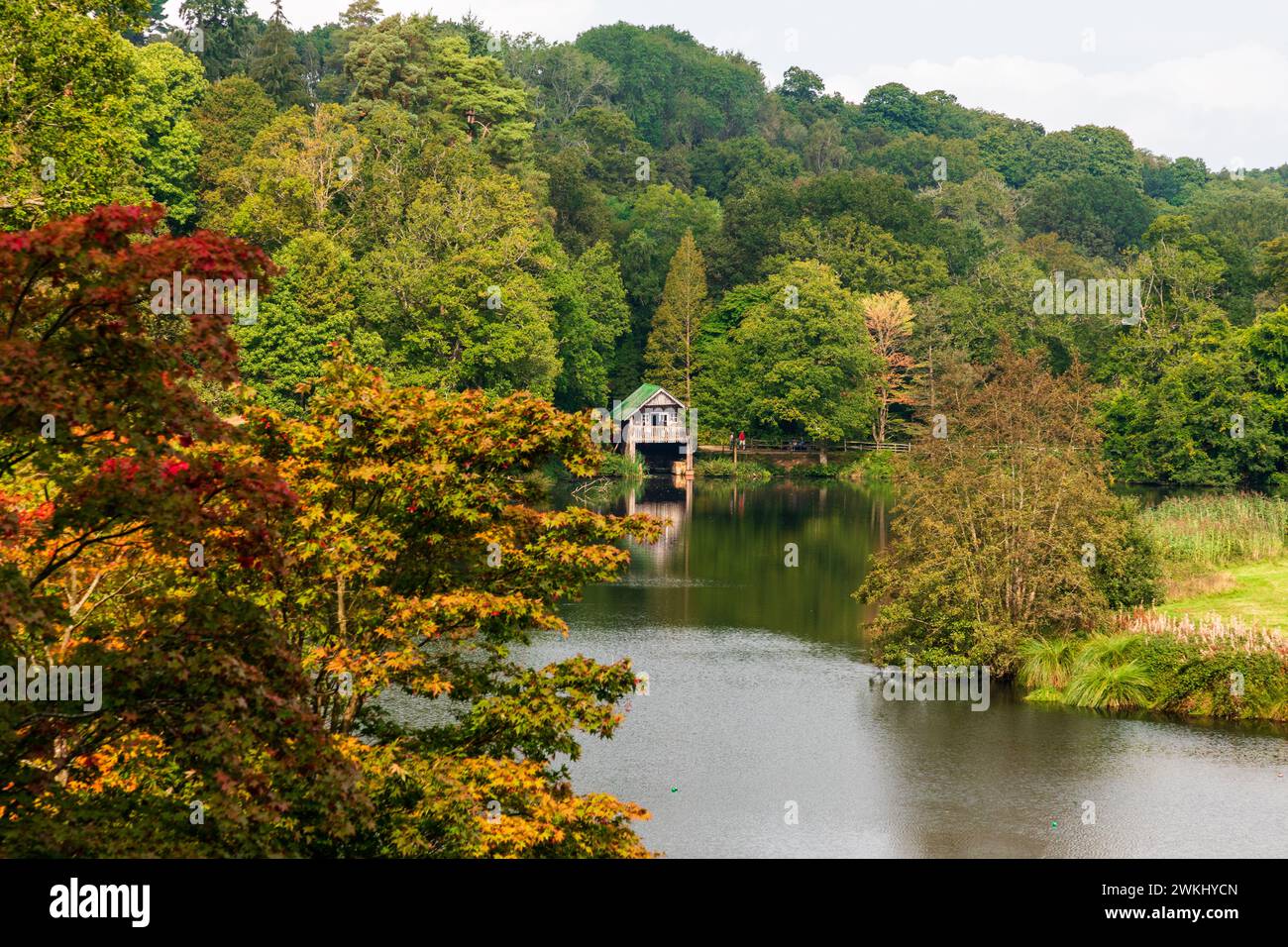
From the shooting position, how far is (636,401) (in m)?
81.7

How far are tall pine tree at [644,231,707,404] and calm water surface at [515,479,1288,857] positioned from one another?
47.6 m

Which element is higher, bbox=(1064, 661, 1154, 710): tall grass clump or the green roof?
the green roof

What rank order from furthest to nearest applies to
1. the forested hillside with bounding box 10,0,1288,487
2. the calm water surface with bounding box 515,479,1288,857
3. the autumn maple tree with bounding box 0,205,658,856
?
the forested hillside with bounding box 10,0,1288,487, the calm water surface with bounding box 515,479,1288,857, the autumn maple tree with bounding box 0,205,658,856

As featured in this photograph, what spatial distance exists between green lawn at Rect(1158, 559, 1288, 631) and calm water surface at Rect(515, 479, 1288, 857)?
5692 mm

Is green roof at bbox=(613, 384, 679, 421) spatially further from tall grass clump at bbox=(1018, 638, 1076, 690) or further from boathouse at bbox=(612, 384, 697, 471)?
tall grass clump at bbox=(1018, 638, 1076, 690)

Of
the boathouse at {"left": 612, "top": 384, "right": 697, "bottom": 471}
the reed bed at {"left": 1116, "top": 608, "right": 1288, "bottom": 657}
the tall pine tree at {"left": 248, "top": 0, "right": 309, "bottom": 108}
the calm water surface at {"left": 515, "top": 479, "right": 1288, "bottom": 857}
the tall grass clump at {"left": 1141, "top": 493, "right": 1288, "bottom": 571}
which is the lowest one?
the calm water surface at {"left": 515, "top": 479, "right": 1288, "bottom": 857}

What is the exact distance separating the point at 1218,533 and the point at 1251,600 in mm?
7393

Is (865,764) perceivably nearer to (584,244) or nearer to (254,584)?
(254,584)

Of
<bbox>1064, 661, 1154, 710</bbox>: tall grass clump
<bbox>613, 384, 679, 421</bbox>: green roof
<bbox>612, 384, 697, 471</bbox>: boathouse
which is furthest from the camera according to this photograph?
<bbox>612, 384, 697, 471</bbox>: boathouse

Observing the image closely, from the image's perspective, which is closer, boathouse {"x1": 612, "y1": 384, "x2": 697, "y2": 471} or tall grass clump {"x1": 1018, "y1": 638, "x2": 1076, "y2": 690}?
tall grass clump {"x1": 1018, "y1": 638, "x2": 1076, "y2": 690}

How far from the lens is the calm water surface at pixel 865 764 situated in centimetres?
2245

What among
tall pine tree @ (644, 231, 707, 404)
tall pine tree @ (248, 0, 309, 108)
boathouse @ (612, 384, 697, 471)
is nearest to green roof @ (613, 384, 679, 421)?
boathouse @ (612, 384, 697, 471)

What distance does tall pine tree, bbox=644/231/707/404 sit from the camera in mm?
85812
